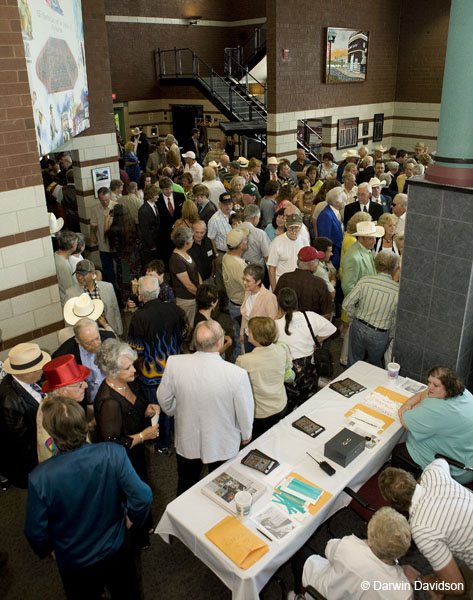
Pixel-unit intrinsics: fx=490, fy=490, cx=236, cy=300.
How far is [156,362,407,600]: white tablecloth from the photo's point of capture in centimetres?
284

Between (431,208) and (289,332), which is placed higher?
(431,208)

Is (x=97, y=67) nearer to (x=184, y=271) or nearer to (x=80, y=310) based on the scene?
(x=184, y=271)

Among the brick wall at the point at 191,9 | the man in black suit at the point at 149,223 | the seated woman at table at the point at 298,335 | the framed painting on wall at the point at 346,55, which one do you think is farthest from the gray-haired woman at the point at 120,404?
the brick wall at the point at 191,9

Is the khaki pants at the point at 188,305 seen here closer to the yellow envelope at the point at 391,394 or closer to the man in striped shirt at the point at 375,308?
the man in striped shirt at the point at 375,308

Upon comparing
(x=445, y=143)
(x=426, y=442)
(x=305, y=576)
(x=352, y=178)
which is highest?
(x=445, y=143)

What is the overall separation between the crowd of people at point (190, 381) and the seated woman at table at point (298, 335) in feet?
0.04

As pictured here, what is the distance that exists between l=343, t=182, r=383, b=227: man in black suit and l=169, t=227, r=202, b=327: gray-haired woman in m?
2.80

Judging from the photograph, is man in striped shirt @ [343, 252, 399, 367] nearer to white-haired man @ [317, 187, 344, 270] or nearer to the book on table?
white-haired man @ [317, 187, 344, 270]

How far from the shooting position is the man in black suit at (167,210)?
753 centimetres

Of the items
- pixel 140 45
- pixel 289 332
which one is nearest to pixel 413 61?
pixel 140 45

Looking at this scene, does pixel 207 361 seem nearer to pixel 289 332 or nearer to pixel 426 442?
pixel 289 332

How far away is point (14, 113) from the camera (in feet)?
15.1

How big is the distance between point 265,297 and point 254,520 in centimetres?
217

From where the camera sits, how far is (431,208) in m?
4.13
